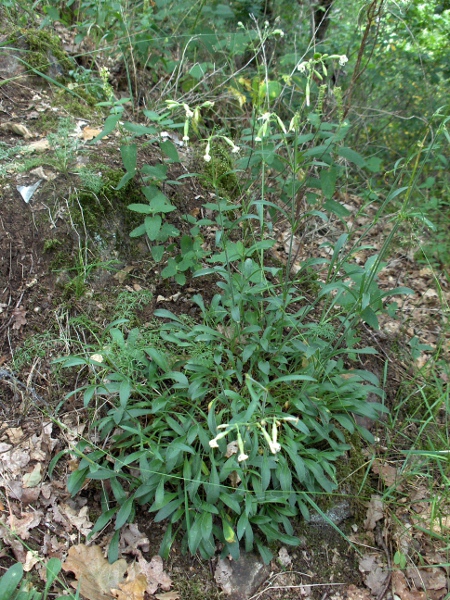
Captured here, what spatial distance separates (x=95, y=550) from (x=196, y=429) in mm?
728

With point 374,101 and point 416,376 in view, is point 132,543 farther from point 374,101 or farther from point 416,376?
point 374,101

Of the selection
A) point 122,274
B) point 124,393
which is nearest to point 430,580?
point 124,393

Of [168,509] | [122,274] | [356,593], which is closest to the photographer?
[168,509]

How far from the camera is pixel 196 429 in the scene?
2.43m

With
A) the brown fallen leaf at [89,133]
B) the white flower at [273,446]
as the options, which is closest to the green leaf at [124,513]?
the white flower at [273,446]

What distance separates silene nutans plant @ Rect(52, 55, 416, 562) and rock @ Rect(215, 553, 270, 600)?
80 mm

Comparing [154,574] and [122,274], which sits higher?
[122,274]

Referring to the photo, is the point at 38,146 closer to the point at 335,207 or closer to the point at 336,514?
the point at 335,207

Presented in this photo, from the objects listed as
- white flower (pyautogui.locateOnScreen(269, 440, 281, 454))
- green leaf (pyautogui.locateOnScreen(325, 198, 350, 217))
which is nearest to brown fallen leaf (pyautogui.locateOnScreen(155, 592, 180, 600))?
white flower (pyautogui.locateOnScreen(269, 440, 281, 454))

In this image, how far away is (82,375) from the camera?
2.75 metres

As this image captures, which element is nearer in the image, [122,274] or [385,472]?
[385,472]

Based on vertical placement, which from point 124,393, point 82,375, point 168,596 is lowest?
point 168,596

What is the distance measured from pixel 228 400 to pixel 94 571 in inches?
39.6

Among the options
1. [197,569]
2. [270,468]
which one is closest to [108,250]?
[270,468]
